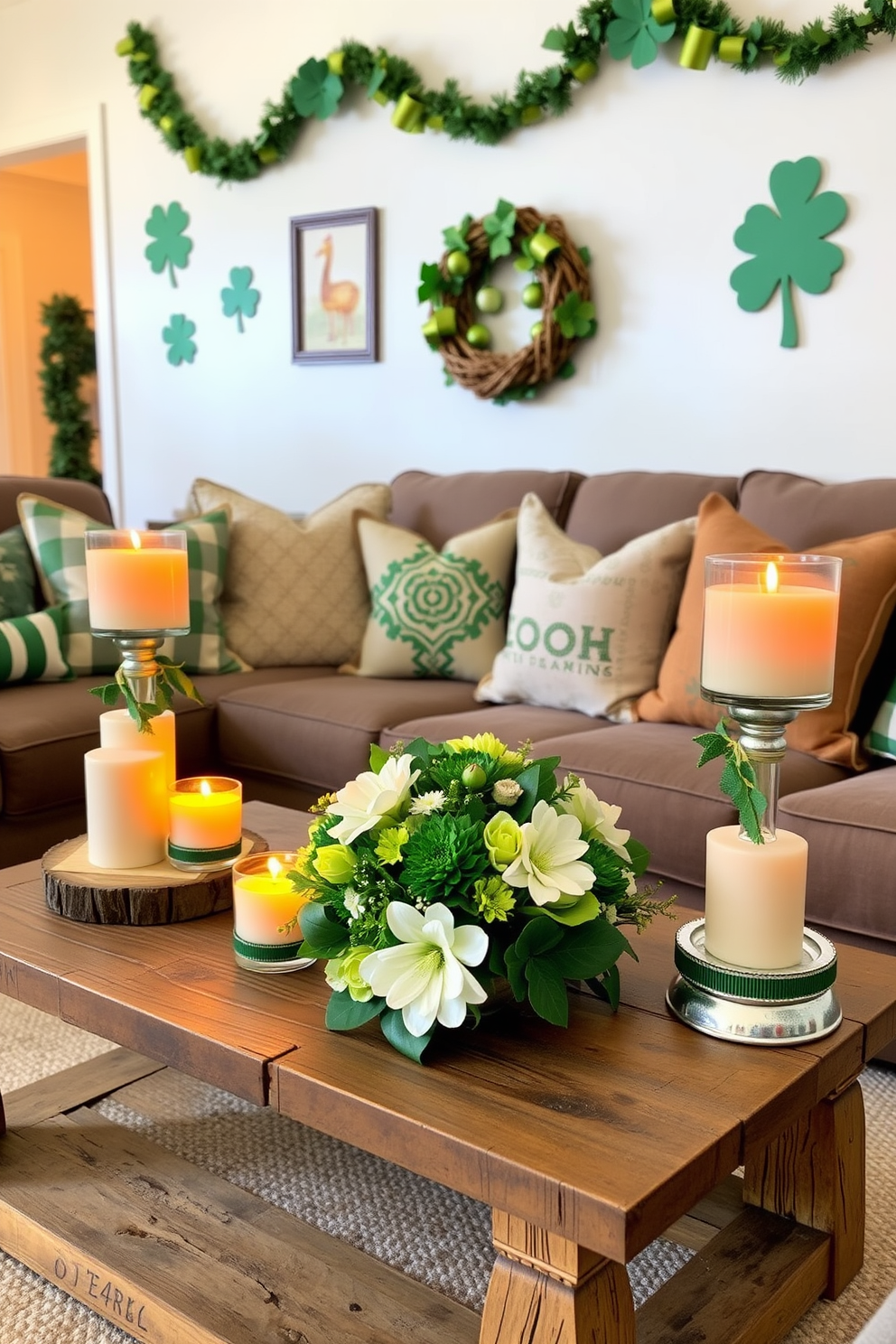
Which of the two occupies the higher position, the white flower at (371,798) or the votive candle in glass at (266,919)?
the white flower at (371,798)

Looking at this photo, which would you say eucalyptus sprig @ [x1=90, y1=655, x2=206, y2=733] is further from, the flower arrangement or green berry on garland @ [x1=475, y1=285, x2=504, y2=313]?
green berry on garland @ [x1=475, y1=285, x2=504, y2=313]

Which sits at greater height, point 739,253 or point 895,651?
point 739,253

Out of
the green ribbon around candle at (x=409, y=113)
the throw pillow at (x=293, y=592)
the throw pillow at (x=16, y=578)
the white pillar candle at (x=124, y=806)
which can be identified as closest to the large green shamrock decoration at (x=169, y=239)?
the green ribbon around candle at (x=409, y=113)

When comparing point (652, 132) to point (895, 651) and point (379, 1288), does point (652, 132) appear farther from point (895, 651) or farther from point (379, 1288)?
point (379, 1288)

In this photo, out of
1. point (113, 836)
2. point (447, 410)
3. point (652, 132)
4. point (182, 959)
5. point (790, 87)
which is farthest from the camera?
point (447, 410)

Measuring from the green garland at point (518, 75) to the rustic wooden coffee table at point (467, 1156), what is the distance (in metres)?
2.17

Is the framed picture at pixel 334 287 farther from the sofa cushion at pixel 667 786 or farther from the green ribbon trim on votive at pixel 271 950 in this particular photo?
the green ribbon trim on votive at pixel 271 950

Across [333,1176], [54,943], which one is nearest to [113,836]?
[54,943]

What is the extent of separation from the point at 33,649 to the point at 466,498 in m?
1.12

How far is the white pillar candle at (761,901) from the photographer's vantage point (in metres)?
1.15

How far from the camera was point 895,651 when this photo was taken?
2.27 m

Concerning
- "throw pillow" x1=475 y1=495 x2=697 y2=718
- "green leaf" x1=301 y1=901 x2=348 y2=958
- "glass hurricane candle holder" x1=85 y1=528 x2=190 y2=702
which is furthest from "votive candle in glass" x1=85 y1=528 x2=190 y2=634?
"throw pillow" x1=475 y1=495 x2=697 y2=718

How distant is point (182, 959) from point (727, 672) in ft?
2.23

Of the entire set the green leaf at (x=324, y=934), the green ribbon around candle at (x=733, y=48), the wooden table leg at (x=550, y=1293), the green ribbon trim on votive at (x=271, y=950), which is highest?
the green ribbon around candle at (x=733, y=48)
